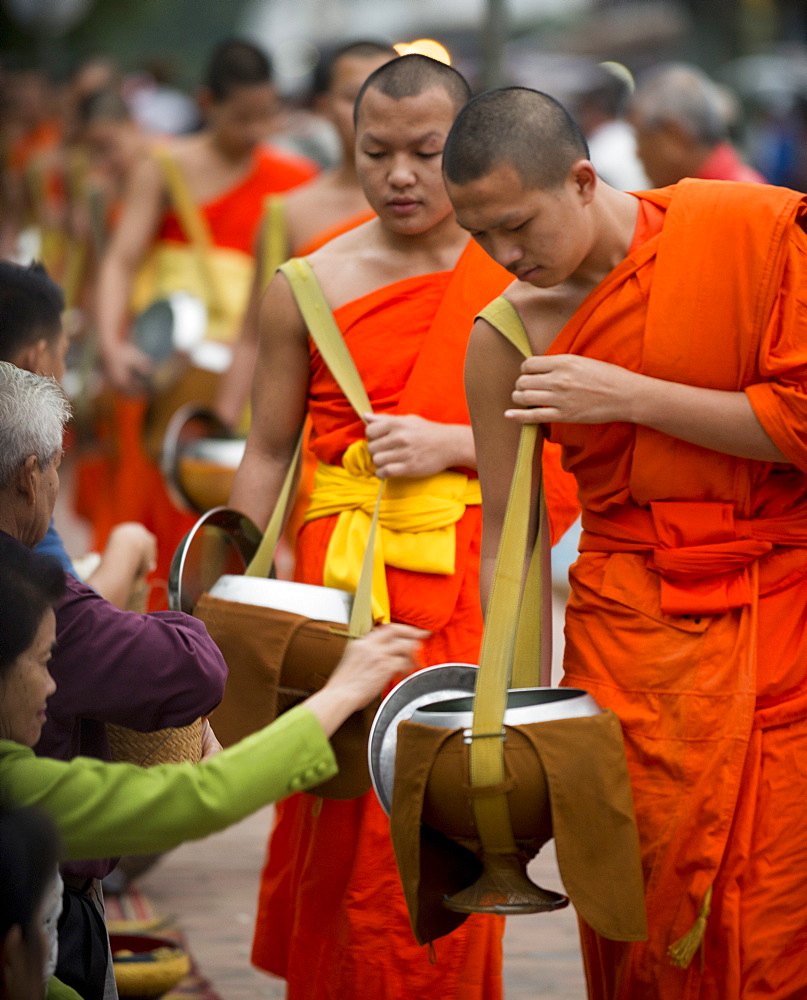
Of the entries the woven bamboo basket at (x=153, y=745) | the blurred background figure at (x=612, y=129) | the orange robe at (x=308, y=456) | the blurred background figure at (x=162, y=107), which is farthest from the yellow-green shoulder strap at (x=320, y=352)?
the blurred background figure at (x=162, y=107)

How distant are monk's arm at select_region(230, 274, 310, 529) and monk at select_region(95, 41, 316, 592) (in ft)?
8.93

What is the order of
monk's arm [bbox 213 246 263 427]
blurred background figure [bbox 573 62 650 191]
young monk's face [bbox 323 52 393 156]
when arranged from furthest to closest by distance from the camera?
blurred background figure [bbox 573 62 650 191] → monk's arm [bbox 213 246 263 427] → young monk's face [bbox 323 52 393 156]

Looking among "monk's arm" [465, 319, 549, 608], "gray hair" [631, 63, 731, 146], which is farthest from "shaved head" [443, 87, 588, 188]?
"gray hair" [631, 63, 731, 146]

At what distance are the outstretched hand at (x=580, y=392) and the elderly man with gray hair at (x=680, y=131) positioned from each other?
13.0ft

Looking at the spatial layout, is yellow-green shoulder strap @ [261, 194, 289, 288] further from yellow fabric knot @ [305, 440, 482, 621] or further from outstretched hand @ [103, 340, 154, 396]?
yellow fabric knot @ [305, 440, 482, 621]

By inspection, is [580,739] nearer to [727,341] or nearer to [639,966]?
[639,966]

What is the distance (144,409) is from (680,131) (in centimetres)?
241

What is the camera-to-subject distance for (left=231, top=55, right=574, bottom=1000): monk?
11.3ft

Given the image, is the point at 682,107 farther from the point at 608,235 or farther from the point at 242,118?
the point at 608,235

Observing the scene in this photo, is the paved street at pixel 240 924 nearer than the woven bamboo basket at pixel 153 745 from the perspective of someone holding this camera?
No

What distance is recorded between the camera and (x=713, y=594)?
9.38 feet

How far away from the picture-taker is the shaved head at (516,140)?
272 centimetres

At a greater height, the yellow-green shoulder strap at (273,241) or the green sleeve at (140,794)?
the yellow-green shoulder strap at (273,241)

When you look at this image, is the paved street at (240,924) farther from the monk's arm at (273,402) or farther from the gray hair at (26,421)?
the gray hair at (26,421)
